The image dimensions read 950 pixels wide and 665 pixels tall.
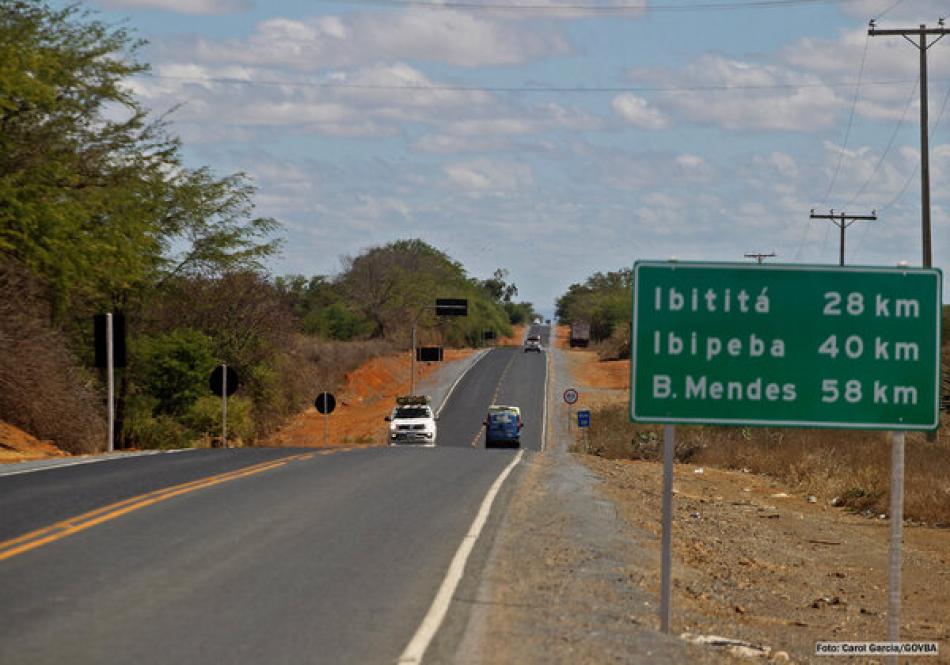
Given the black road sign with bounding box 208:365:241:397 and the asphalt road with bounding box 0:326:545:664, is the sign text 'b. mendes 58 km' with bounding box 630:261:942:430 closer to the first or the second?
the asphalt road with bounding box 0:326:545:664

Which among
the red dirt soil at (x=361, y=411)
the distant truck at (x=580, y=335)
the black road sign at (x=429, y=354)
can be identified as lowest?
the red dirt soil at (x=361, y=411)

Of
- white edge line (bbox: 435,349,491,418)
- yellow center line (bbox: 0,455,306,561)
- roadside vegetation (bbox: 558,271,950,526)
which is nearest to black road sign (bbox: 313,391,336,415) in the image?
roadside vegetation (bbox: 558,271,950,526)

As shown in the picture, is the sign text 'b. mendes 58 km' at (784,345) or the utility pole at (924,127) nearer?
the sign text 'b. mendes 58 km' at (784,345)

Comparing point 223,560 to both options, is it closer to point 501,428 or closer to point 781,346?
point 781,346

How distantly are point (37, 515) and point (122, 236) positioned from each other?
26112 mm

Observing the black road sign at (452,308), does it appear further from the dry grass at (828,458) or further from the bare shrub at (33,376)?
the bare shrub at (33,376)

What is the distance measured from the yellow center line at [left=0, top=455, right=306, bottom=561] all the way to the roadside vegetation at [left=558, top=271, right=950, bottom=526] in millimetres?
13788

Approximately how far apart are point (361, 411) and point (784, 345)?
249 feet

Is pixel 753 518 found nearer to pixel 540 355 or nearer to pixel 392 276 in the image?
pixel 540 355

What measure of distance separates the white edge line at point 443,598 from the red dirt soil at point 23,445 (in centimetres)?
1664

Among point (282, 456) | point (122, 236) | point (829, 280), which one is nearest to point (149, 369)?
point (122, 236)

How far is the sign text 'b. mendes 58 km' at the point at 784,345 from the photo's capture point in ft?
34.1

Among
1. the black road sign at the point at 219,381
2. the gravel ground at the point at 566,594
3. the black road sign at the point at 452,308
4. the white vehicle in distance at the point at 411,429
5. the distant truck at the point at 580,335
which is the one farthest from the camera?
the distant truck at the point at 580,335

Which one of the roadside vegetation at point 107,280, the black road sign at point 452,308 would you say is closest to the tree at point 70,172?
the roadside vegetation at point 107,280
